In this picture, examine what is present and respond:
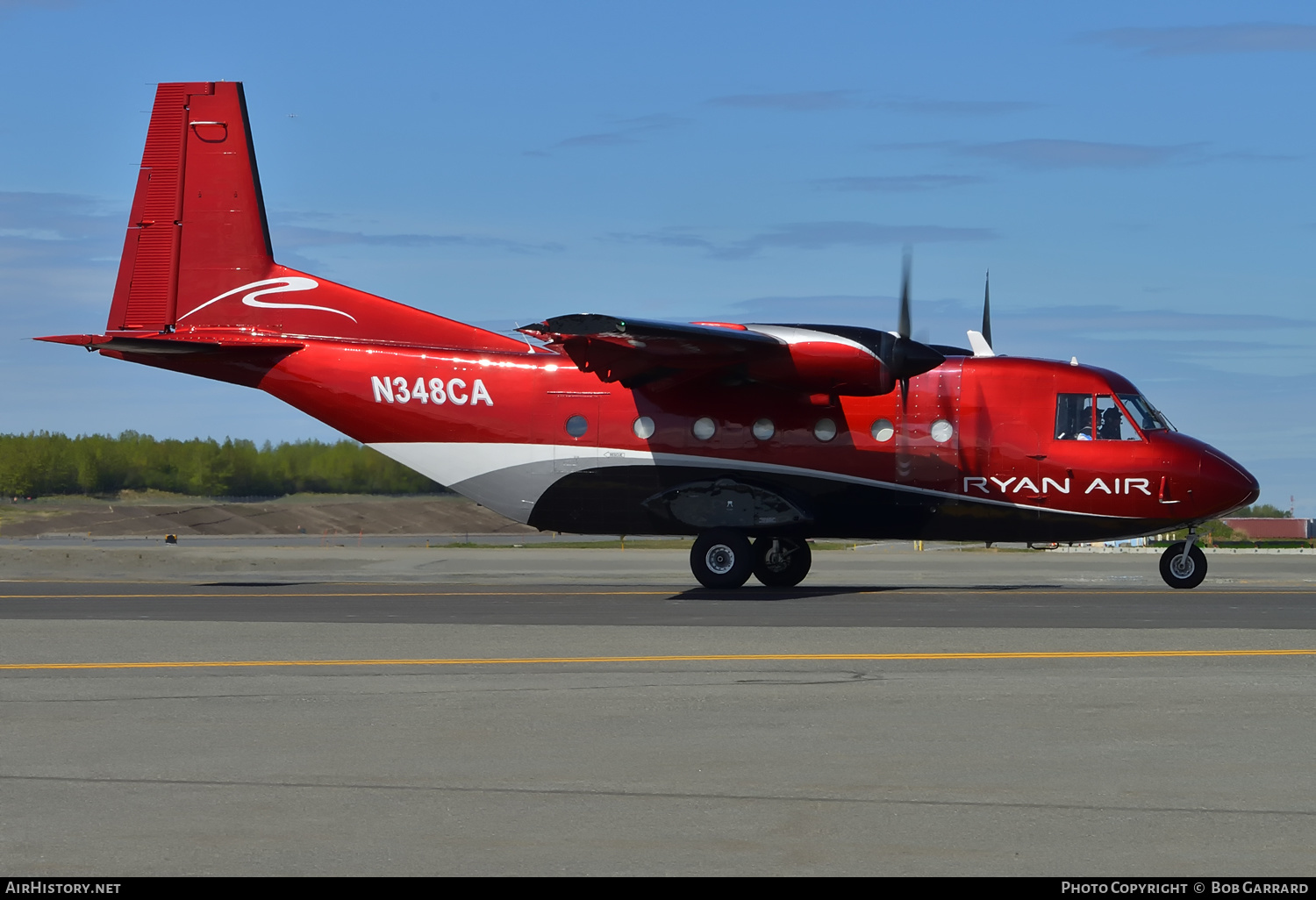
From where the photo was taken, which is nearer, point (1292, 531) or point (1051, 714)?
point (1051, 714)

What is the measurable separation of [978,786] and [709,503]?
52.5ft

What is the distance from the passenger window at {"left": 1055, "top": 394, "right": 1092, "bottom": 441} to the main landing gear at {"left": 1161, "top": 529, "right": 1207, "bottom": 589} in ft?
8.71

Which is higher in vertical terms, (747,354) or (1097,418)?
(747,354)

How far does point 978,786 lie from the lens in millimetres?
7477

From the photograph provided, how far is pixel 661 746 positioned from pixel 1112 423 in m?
16.4

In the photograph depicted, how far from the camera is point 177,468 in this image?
73312 mm

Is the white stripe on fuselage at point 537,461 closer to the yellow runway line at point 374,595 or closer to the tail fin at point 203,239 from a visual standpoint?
the yellow runway line at point 374,595

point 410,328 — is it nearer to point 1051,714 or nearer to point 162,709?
point 162,709

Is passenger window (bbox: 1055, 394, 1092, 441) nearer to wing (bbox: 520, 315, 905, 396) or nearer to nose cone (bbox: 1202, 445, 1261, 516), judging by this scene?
nose cone (bbox: 1202, 445, 1261, 516)

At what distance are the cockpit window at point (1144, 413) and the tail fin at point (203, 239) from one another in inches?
580

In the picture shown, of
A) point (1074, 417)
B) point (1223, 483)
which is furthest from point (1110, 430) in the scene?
point (1223, 483)

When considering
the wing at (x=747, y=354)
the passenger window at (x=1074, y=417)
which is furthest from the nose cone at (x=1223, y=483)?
the wing at (x=747, y=354)

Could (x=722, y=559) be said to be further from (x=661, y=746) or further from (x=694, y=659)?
(x=661, y=746)
